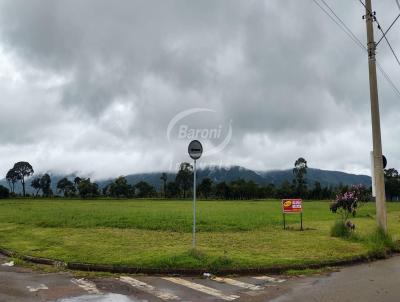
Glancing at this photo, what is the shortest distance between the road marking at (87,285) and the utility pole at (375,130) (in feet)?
32.7

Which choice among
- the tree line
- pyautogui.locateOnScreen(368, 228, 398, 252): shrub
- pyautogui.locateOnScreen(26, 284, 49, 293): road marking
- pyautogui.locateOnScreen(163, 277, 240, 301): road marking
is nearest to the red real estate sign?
pyautogui.locateOnScreen(368, 228, 398, 252): shrub

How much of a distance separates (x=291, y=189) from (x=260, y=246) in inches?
4677

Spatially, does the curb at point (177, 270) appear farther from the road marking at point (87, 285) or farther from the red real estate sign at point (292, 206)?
the red real estate sign at point (292, 206)

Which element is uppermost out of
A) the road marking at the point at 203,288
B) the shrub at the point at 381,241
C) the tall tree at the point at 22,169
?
the tall tree at the point at 22,169

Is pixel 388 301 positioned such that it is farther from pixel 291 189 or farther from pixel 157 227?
pixel 291 189

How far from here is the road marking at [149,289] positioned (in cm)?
788

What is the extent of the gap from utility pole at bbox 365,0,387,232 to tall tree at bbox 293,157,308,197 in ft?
381

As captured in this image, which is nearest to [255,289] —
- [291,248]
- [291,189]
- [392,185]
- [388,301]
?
[388,301]

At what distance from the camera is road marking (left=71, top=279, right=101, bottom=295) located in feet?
27.4

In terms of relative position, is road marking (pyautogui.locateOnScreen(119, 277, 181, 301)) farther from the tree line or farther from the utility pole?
the tree line

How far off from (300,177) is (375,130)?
129m

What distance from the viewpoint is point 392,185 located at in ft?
486

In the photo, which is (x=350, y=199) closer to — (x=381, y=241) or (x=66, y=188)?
(x=381, y=241)

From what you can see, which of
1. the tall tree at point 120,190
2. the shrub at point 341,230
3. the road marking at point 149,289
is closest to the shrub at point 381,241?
the shrub at point 341,230
